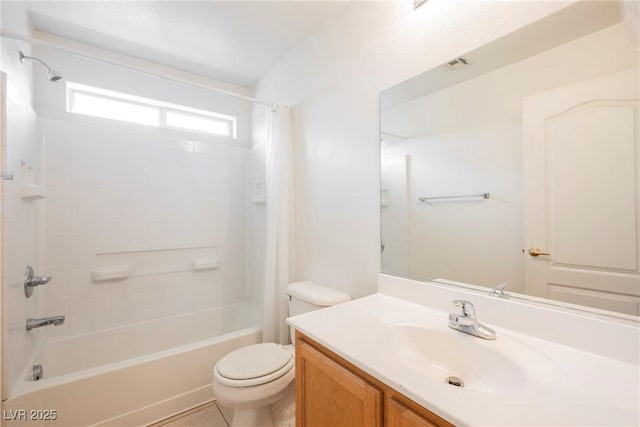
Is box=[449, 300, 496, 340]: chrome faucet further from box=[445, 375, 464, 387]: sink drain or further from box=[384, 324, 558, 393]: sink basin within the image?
box=[445, 375, 464, 387]: sink drain

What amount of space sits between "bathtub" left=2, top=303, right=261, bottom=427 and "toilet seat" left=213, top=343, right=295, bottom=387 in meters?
0.40

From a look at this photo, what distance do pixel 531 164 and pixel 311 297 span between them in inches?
47.1

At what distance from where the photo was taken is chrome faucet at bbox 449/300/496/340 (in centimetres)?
87

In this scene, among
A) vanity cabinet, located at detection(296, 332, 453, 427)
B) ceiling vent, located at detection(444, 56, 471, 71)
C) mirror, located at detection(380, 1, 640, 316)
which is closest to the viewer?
vanity cabinet, located at detection(296, 332, 453, 427)

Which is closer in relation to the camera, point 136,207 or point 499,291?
point 499,291

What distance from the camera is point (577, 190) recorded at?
0.84 metres

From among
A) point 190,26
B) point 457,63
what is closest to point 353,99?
point 457,63

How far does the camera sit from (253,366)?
54.2 inches

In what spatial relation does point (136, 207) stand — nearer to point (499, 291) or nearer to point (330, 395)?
point (330, 395)

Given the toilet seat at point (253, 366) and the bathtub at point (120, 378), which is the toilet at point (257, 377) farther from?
the bathtub at point (120, 378)

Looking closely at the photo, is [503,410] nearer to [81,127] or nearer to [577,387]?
[577,387]

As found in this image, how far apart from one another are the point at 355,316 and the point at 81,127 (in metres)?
2.36

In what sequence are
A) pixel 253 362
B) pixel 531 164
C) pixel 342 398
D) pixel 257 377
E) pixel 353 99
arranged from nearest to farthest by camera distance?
1. pixel 342 398
2. pixel 531 164
3. pixel 257 377
4. pixel 253 362
5. pixel 353 99

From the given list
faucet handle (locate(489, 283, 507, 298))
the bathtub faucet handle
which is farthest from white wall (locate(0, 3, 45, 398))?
faucet handle (locate(489, 283, 507, 298))
